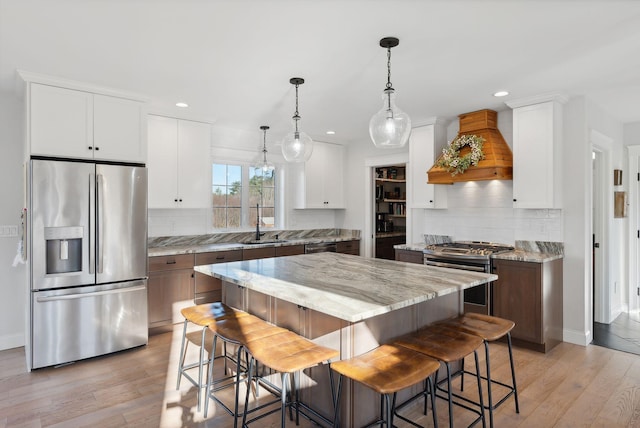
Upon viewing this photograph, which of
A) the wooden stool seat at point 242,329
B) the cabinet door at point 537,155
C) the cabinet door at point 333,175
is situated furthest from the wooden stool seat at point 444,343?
the cabinet door at point 333,175

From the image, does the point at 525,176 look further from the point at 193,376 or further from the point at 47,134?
the point at 47,134

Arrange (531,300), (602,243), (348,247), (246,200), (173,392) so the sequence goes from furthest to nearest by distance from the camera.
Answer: (348,247)
(246,200)
(602,243)
(531,300)
(173,392)

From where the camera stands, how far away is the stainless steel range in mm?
3881

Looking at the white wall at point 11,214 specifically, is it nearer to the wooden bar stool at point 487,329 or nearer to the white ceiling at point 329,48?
the white ceiling at point 329,48

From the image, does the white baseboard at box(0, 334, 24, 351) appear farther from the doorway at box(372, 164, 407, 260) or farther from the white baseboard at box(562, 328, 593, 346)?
the white baseboard at box(562, 328, 593, 346)

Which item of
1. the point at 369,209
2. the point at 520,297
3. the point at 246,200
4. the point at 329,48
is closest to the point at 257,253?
the point at 246,200

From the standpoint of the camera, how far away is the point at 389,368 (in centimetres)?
182

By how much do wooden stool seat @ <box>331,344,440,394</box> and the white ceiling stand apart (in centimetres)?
193

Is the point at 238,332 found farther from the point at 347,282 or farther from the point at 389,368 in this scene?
the point at 389,368

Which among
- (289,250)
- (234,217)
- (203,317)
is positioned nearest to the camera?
(203,317)

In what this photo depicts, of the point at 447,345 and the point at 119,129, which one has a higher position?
the point at 119,129

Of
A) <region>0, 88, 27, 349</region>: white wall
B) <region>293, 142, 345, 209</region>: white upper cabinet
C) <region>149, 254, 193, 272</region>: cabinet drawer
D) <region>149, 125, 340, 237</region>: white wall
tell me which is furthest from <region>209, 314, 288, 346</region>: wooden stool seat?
<region>293, 142, 345, 209</region>: white upper cabinet

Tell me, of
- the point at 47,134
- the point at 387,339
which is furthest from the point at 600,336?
the point at 47,134

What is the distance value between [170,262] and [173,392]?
5.62 feet
